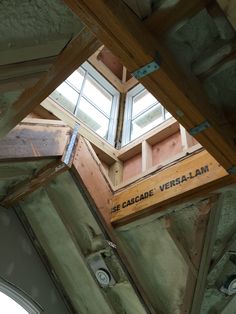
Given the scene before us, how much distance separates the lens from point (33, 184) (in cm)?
259

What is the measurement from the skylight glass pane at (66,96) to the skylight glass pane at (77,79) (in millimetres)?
156

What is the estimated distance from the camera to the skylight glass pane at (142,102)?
4.20m

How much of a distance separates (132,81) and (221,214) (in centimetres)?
319

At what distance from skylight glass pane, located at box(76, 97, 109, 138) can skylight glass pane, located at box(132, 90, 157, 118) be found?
1.52 ft

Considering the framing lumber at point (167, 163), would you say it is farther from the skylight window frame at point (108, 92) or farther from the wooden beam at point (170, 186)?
the skylight window frame at point (108, 92)

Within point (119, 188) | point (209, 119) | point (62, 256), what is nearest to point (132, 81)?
point (119, 188)

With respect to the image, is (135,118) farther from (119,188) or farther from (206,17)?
(206,17)

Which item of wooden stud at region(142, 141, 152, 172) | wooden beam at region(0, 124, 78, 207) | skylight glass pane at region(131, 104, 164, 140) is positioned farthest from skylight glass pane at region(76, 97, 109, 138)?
wooden beam at region(0, 124, 78, 207)

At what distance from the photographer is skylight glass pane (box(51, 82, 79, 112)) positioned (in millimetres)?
3547

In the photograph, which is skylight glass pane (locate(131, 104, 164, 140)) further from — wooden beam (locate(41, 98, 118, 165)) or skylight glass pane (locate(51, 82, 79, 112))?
skylight glass pane (locate(51, 82, 79, 112))

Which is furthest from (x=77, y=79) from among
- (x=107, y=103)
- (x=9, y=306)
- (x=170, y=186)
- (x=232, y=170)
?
(x=232, y=170)

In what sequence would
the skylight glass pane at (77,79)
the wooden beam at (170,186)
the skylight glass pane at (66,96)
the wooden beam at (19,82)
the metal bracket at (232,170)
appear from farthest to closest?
the skylight glass pane at (77,79), the skylight glass pane at (66,96), the wooden beam at (170,186), the metal bracket at (232,170), the wooden beam at (19,82)

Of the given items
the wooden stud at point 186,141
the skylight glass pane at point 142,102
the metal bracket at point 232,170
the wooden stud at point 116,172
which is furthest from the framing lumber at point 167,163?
the skylight glass pane at point 142,102

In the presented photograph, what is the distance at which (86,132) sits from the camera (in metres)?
3.16
